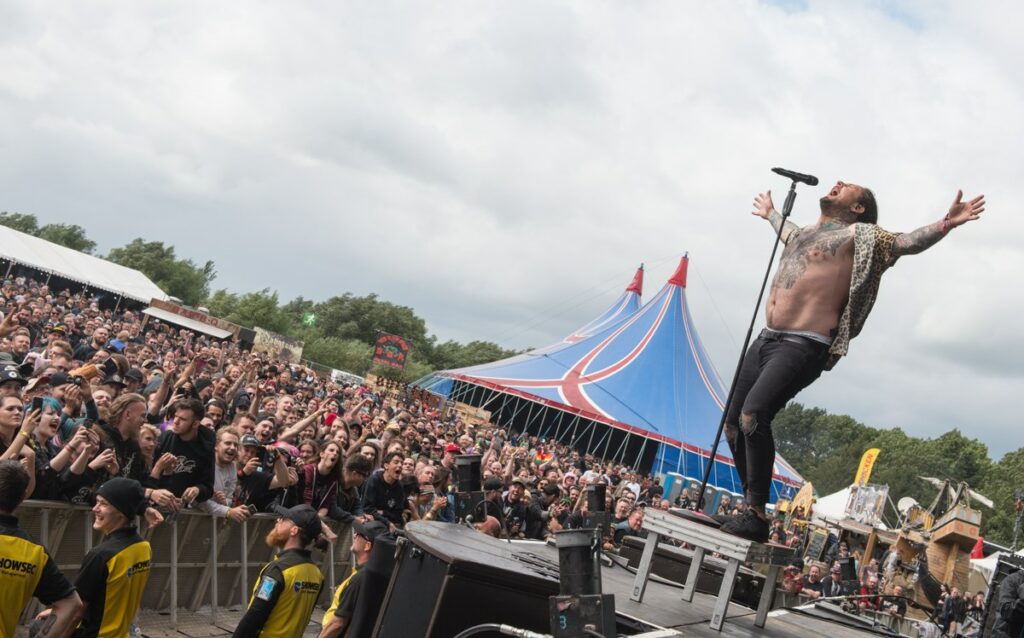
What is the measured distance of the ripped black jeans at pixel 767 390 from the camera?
4332 millimetres

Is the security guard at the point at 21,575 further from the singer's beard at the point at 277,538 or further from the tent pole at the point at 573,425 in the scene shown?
the tent pole at the point at 573,425

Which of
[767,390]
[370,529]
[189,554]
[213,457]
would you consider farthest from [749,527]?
[189,554]

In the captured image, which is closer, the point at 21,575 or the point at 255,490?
the point at 21,575

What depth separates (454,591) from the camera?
3326mm

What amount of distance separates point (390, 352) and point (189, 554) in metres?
33.6

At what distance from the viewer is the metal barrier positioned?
536 cm

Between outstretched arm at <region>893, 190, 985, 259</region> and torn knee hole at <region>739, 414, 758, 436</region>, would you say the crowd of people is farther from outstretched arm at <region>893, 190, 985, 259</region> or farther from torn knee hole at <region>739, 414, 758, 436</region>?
outstretched arm at <region>893, 190, 985, 259</region>

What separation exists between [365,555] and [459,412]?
1007 inches

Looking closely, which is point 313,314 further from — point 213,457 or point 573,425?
point 213,457

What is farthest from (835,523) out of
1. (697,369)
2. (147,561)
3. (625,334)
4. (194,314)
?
(194,314)

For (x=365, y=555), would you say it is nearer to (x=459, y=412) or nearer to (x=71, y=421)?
(x=71, y=421)

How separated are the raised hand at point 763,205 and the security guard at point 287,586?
2.89m

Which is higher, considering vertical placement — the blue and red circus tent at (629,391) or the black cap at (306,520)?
the blue and red circus tent at (629,391)

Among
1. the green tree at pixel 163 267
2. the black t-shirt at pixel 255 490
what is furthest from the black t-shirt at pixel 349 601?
the green tree at pixel 163 267
